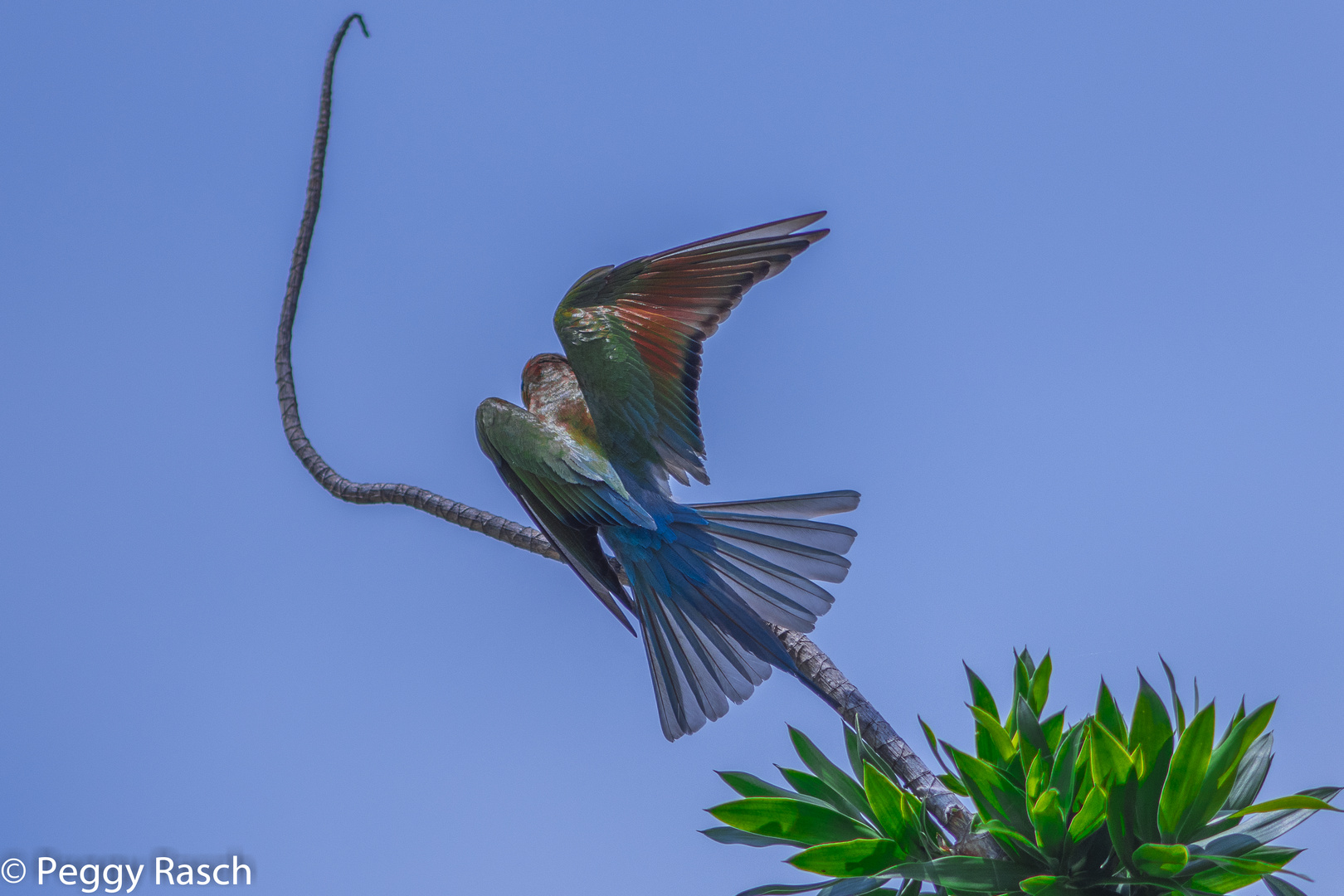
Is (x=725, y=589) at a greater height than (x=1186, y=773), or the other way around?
(x=725, y=589)

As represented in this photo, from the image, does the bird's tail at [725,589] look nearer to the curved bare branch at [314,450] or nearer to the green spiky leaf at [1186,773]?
the curved bare branch at [314,450]

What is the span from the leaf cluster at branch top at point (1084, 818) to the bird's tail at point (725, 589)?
20.8 inches

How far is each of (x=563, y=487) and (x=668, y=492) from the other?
301 mm

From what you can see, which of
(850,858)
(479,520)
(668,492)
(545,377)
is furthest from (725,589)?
(545,377)

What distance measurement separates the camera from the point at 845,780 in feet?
6.25

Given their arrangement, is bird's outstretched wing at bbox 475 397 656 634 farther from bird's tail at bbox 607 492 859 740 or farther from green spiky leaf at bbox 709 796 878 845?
green spiky leaf at bbox 709 796 878 845

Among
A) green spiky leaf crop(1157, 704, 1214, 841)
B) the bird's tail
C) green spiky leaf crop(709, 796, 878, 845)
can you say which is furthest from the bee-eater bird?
green spiky leaf crop(1157, 704, 1214, 841)

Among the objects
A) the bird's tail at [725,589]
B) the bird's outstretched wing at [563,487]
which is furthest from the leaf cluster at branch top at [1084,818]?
the bird's outstretched wing at [563,487]

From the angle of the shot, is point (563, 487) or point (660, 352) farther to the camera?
point (660, 352)

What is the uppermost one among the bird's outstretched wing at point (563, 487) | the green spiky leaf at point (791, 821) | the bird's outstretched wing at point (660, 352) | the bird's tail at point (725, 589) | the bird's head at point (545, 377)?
the bird's head at point (545, 377)

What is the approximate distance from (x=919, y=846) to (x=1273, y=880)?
56cm

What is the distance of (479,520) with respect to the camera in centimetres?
286

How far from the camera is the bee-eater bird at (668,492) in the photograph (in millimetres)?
2457

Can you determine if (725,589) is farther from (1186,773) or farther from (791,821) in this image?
(1186,773)
